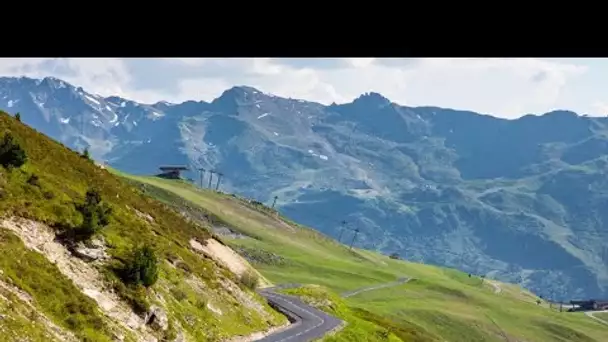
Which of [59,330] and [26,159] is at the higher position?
[26,159]

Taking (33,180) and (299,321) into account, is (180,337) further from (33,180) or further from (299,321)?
(299,321)

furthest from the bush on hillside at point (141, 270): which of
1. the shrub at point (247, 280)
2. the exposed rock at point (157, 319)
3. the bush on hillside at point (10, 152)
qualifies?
the shrub at point (247, 280)

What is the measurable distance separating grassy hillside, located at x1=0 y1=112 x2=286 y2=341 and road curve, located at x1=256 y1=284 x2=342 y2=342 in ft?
7.93

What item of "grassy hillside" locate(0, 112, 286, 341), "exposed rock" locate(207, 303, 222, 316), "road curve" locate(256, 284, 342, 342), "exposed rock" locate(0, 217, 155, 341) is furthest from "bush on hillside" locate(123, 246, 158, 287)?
"road curve" locate(256, 284, 342, 342)

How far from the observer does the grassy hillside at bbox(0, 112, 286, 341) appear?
1788 inches

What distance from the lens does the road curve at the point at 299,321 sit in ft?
236

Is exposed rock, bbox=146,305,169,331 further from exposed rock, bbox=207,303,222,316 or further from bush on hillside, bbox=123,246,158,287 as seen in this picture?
exposed rock, bbox=207,303,222,316

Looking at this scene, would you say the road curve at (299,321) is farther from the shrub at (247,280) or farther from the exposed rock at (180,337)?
the exposed rock at (180,337)

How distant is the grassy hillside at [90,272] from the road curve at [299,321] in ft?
7.93
